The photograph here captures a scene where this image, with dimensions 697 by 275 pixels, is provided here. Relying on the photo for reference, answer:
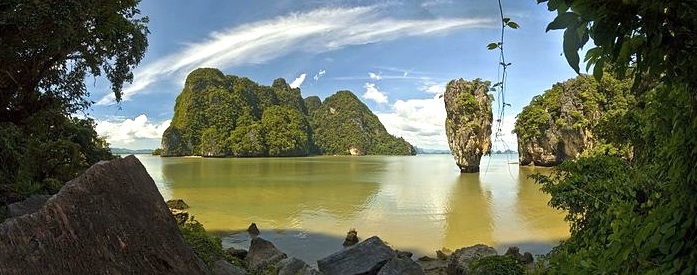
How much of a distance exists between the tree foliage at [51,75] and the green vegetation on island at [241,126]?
273 feet

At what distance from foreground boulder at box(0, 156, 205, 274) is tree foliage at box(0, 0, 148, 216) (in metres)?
4.90

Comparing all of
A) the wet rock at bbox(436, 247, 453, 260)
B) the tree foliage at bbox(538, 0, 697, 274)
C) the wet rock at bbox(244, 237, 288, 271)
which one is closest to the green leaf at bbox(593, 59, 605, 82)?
the tree foliage at bbox(538, 0, 697, 274)

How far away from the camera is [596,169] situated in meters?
5.44

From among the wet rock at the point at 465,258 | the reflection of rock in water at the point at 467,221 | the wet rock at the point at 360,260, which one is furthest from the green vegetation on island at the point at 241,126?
the wet rock at the point at 360,260

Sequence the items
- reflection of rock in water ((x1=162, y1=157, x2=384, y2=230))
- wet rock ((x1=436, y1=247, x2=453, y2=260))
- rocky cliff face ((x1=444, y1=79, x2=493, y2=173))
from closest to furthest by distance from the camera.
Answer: wet rock ((x1=436, y1=247, x2=453, y2=260)), reflection of rock in water ((x1=162, y1=157, x2=384, y2=230)), rocky cliff face ((x1=444, y1=79, x2=493, y2=173))

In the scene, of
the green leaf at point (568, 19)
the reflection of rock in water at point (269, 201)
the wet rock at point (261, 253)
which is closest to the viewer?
the green leaf at point (568, 19)

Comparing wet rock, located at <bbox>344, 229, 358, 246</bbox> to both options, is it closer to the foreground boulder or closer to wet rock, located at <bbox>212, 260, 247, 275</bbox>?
wet rock, located at <bbox>212, 260, 247, 275</bbox>

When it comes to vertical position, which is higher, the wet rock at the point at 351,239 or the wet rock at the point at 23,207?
the wet rock at the point at 23,207

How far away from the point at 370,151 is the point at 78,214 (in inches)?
5297

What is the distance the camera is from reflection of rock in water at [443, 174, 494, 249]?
14.0m

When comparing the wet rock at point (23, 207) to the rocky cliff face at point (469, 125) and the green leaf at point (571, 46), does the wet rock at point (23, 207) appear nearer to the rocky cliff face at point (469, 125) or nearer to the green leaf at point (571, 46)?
the green leaf at point (571, 46)

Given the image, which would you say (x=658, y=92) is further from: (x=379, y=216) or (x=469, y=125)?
(x=469, y=125)

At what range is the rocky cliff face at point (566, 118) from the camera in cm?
4331

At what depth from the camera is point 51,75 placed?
33.4 ft
